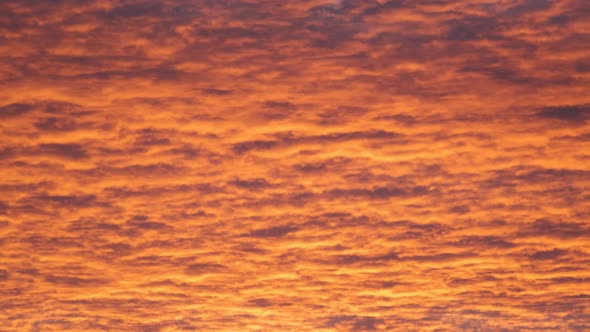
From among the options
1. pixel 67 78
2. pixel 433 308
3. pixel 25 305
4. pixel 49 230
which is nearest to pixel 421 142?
pixel 433 308

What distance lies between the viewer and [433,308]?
2.63m

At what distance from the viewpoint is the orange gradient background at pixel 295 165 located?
207 cm

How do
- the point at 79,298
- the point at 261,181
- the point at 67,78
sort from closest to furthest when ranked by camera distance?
1. the point at 67,78
2. the point at 261,181
3. the point at 79,298

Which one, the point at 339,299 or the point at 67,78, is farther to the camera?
the point at 339,299

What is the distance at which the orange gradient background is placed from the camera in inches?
81.6

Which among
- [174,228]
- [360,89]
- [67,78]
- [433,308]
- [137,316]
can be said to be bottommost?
[433,308]

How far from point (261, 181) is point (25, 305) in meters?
1.07

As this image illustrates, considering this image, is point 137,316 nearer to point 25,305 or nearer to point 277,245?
point 25,305

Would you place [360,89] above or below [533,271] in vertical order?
above

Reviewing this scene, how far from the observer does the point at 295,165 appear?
2336 millimetres

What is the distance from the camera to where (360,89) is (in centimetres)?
219

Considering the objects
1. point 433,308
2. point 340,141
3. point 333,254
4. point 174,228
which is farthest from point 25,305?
point 433,308

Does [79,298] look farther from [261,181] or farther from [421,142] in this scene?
[421,142]

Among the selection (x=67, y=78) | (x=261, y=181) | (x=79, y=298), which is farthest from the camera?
(x=79, y=298)
